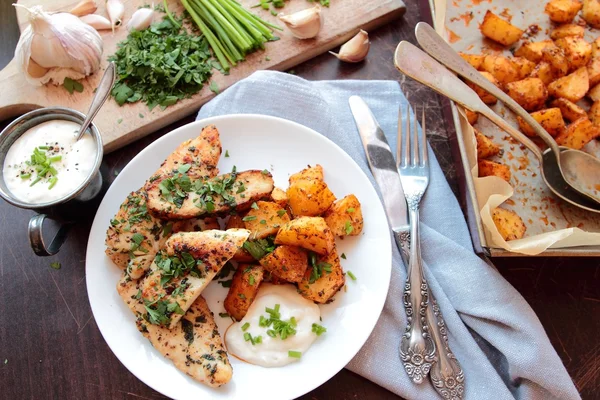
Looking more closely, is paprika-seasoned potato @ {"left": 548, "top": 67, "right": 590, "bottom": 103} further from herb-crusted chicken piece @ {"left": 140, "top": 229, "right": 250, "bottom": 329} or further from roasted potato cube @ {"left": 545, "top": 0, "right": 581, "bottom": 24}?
herb-crusted chicken piece @ {"left": 140, "top": 229, "right": 250, "bottom": 329}

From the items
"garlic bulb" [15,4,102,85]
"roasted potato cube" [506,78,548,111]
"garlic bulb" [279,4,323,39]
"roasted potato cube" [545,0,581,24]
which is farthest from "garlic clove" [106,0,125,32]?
"roasted potato cube" [545,0,581,24]

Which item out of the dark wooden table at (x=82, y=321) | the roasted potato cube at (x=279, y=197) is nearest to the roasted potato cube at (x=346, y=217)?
the roasted potato cube at (x=279, y=197)

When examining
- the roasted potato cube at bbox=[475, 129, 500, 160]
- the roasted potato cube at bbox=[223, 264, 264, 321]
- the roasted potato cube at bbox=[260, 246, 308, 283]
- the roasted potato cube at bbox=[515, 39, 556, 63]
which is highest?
the roasted potato cube at bbox=[515, 39, 556, 63]

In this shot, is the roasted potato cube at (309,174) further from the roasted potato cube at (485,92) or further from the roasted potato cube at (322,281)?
the roasted potato cube at (485,92)

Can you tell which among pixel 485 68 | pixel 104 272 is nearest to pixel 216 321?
pixel 104 272

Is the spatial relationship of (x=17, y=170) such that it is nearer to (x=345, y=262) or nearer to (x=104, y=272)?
(x=104, y=272)

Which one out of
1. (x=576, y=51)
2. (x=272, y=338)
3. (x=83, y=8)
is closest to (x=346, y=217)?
(x=272, y=338)

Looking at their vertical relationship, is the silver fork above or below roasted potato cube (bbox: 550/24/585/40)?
below
